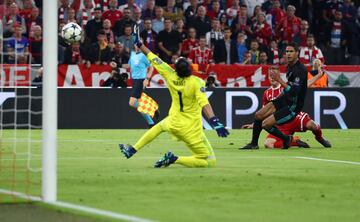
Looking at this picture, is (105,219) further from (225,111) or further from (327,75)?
(327,75)

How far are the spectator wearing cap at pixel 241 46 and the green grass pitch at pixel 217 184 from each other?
10768 mm

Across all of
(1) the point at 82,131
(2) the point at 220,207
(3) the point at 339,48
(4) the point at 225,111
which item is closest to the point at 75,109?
(1) the point at 82,131

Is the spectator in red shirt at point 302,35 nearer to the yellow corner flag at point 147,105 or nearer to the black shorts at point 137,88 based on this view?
the yellow corner flag at point 147,105

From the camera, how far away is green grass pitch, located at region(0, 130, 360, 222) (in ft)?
33.3

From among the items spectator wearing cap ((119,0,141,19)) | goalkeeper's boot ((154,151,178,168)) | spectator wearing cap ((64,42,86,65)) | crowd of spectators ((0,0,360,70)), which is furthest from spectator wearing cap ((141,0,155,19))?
goalkeeper's boot ((154,151,178,168))

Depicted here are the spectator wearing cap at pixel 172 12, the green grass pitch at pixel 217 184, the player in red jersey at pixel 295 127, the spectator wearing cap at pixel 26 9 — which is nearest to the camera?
the green grass pitch at pixel 217 184

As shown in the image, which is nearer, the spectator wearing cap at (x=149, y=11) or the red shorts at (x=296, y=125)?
the red shorts at (x=296, y=125)

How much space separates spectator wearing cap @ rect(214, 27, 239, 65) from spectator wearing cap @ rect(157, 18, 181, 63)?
121 cm

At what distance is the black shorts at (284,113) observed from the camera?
62.6 feet

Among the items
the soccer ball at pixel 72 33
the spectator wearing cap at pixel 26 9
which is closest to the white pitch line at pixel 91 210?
the soccer ball at pixel 72 33

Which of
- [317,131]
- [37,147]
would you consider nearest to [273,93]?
[317,131]

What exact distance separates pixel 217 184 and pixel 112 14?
1765cm

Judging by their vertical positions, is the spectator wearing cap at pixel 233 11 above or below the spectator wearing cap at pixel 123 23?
above

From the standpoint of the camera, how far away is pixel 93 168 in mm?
14805
